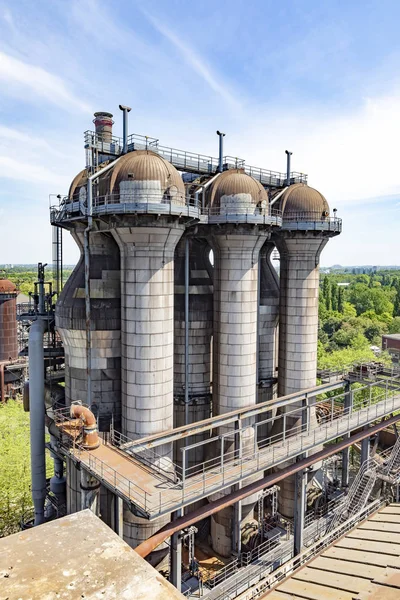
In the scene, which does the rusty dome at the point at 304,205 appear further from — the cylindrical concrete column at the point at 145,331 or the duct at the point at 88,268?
the duct at the point at 88,268

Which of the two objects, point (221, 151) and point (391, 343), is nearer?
point (221, 151)

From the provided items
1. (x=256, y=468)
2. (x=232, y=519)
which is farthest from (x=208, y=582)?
(x=256, y=468)

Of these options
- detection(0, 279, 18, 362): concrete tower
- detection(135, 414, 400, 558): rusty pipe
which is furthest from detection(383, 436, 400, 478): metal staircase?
detection(0, 279, 18, 362): concrete tower

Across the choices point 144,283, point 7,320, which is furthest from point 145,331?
point 7,320

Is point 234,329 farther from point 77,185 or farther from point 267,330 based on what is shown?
point 77,185

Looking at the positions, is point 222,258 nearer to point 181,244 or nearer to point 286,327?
point 181,244

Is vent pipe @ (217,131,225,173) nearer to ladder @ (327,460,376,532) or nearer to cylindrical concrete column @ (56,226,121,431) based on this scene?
cylindrical concrete column @ (56,226,121,431)

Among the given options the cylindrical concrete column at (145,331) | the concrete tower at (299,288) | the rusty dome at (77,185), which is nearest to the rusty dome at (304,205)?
the concrete tower at (299,288)

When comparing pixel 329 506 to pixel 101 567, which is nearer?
pixel 101 567

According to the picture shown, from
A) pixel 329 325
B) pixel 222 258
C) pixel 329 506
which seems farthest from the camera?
pixel 329 325
